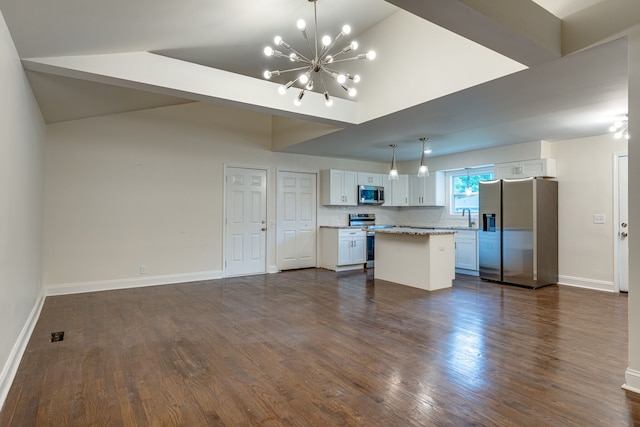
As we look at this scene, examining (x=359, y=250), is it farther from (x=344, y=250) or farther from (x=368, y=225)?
(x=368, y=225)

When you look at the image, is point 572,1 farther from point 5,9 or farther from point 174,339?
point 174,339

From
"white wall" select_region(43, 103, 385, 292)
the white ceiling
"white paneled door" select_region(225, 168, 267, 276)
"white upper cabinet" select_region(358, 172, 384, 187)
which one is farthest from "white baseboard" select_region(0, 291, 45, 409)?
"white upper cabinet" select_region(358, 172, 384, 187)

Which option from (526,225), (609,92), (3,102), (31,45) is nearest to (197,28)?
(31,45)

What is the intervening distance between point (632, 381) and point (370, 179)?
18.9 feet

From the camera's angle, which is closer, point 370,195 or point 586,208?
point 586,208

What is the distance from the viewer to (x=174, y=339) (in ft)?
10.4

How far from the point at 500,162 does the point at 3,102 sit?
6472mm

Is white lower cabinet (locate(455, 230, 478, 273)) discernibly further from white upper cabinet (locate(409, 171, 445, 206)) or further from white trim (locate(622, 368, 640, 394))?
white trim (locate(622, 368, 640, 394))

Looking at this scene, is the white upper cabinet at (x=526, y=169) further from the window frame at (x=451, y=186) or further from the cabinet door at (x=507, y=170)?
the window frame at (x=451, y=186)

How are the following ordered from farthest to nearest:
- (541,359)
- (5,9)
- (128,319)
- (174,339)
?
(128,319) < (174,339) < (541,359) < (5,9)

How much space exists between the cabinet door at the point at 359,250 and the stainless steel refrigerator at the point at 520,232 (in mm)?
2218

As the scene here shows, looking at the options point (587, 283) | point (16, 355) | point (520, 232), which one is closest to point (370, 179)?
point (520, 232)

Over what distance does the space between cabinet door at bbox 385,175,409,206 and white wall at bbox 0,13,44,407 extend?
633 cm

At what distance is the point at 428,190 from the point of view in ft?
24.5
